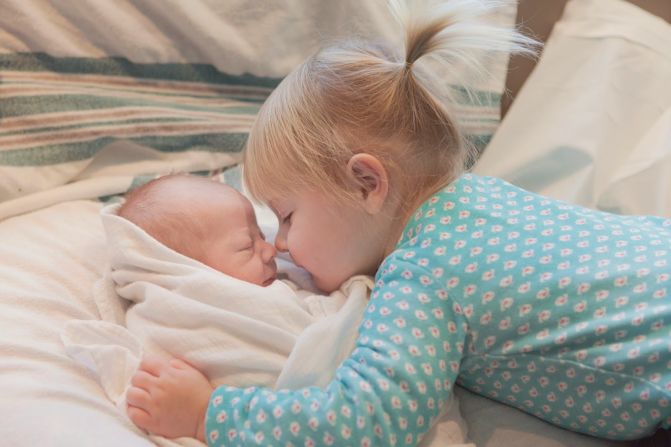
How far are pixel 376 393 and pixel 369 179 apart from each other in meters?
0.27

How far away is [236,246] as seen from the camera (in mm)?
927

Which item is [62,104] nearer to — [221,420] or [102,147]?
[102,147]

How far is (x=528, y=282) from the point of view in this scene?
0.79m

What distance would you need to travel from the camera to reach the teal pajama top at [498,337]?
716 millimetres

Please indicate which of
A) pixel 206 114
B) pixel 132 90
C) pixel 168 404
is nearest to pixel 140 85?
pixel 132 90

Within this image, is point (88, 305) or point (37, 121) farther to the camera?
point (37, 121)

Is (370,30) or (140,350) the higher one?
(370,30)

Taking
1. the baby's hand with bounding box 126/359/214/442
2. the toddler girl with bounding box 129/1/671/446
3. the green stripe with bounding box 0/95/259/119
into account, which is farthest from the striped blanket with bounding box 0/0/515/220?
the baby's hand with bounding box 126/359/214/442

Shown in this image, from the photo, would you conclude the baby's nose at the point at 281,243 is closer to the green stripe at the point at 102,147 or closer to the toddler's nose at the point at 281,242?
the toddler's nose at the point at 281,242

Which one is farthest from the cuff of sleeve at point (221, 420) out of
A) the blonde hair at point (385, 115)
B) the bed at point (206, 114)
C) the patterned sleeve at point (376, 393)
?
the blonde hair at point (385, 115)

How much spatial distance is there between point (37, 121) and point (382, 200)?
0.55 metres

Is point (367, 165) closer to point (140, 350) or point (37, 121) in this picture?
point (140, 350)

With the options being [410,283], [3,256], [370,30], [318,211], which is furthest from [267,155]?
[370,30]

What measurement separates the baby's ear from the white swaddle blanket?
0.10 metres
